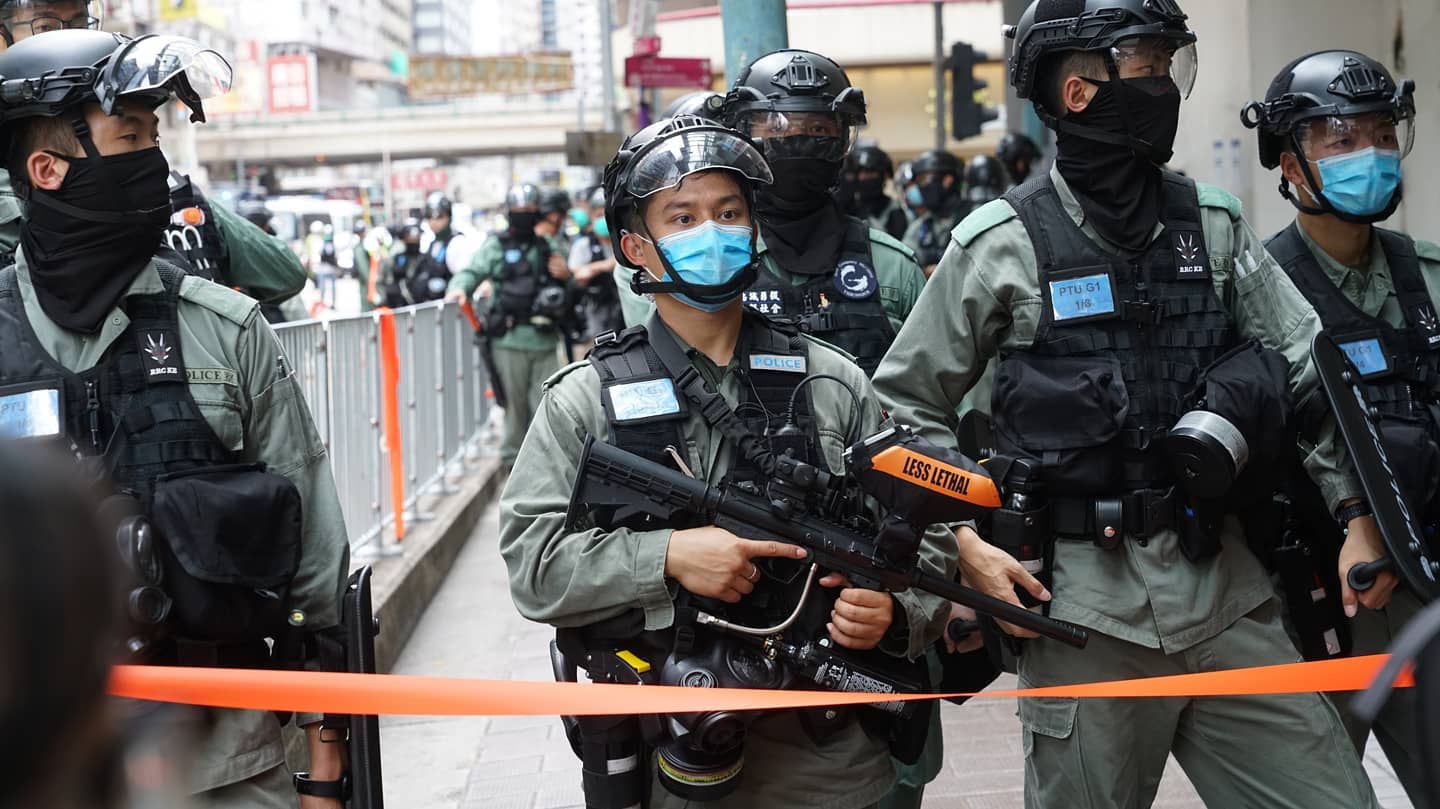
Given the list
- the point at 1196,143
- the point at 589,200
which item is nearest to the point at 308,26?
the point at 589,200

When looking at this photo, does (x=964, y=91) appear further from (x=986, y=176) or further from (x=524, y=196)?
(x=524, y=196)

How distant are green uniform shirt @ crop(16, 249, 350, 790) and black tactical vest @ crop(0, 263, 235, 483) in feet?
0.09

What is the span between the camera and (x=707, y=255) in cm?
297

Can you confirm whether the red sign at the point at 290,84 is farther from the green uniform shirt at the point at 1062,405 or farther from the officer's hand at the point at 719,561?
the officer's hand at the point at 719,561

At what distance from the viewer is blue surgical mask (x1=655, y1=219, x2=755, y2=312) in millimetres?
2967

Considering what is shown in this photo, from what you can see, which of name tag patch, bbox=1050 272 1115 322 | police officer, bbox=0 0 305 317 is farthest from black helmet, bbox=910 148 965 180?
name tag patch, bbox=1050 272 1115 322

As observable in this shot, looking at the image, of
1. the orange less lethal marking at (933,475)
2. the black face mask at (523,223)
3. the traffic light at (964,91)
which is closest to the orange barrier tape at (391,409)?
the black face mask at (523,223)

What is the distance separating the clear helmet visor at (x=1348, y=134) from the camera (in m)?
3.92

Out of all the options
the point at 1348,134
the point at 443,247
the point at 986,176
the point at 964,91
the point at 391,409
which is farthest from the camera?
the point at 443,247

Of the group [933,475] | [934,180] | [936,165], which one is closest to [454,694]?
[933,475]

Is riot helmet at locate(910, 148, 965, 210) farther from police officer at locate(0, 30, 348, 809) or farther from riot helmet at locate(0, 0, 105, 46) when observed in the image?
police officer at locate(0, 30, 348, 809)

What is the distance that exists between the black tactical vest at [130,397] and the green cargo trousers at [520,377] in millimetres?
8662

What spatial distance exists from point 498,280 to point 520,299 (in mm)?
333

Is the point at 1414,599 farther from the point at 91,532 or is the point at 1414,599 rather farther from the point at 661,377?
the point at 91,532
